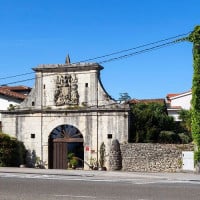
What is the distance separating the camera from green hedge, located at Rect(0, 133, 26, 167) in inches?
1320

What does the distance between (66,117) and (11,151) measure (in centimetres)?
467

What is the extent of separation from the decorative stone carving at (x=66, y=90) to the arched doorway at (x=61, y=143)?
184 cm

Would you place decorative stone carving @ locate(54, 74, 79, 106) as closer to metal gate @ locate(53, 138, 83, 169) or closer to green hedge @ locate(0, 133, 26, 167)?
metal gate @ locate(53, 138, 83, 169)

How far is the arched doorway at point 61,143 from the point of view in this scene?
35.2 m

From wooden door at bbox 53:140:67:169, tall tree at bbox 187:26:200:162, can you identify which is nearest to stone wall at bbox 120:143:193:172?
tall tree at bbox 187:26:200:162

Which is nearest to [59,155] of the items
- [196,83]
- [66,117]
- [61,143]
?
[61,143]

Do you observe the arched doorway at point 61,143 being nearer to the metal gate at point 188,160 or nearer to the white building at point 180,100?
the metal gate at point 188,160

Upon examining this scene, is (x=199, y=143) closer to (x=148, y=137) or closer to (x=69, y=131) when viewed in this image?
(x=148, y=137)

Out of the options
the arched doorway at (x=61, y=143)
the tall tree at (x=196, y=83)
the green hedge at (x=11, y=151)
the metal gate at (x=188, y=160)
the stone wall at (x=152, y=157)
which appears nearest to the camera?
the metal gate at (x=188, y=160)

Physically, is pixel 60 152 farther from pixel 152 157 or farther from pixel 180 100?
pixel 180 100

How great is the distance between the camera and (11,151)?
34.1 meters

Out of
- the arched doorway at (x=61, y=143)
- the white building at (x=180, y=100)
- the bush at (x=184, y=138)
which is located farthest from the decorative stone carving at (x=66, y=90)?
the white building at (x=180, y=100)

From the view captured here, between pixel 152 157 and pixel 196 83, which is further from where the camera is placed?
pixel 152 157

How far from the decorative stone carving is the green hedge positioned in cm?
427
